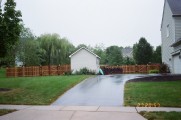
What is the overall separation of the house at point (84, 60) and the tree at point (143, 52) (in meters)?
12.7

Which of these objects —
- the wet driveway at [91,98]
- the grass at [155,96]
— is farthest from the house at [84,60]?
the grass at [155,96]

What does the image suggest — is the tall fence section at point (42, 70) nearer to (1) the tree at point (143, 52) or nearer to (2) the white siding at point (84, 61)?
(2) the white siding at point (84, 61)

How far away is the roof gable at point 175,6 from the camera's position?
28538mm

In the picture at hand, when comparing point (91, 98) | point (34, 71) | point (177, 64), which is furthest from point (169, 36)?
point (34, 71)

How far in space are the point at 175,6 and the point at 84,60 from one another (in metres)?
14.0

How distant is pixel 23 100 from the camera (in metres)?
15.0

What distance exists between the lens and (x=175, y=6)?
29.8 m

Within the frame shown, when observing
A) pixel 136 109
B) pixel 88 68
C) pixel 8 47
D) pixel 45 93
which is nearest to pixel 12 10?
pixel 8 47

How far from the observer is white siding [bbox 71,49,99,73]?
3644 cm

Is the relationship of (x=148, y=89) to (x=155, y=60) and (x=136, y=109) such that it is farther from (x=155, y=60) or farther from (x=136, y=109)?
(x=155, y=60)

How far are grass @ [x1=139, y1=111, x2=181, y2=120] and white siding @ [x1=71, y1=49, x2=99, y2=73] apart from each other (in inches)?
1016

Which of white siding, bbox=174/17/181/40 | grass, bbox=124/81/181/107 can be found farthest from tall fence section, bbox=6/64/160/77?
grass, bbox=124/81/181/107

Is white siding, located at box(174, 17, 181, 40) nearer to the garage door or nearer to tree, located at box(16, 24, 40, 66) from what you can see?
the garage door

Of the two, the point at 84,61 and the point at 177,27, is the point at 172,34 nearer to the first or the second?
the point at 177,27
